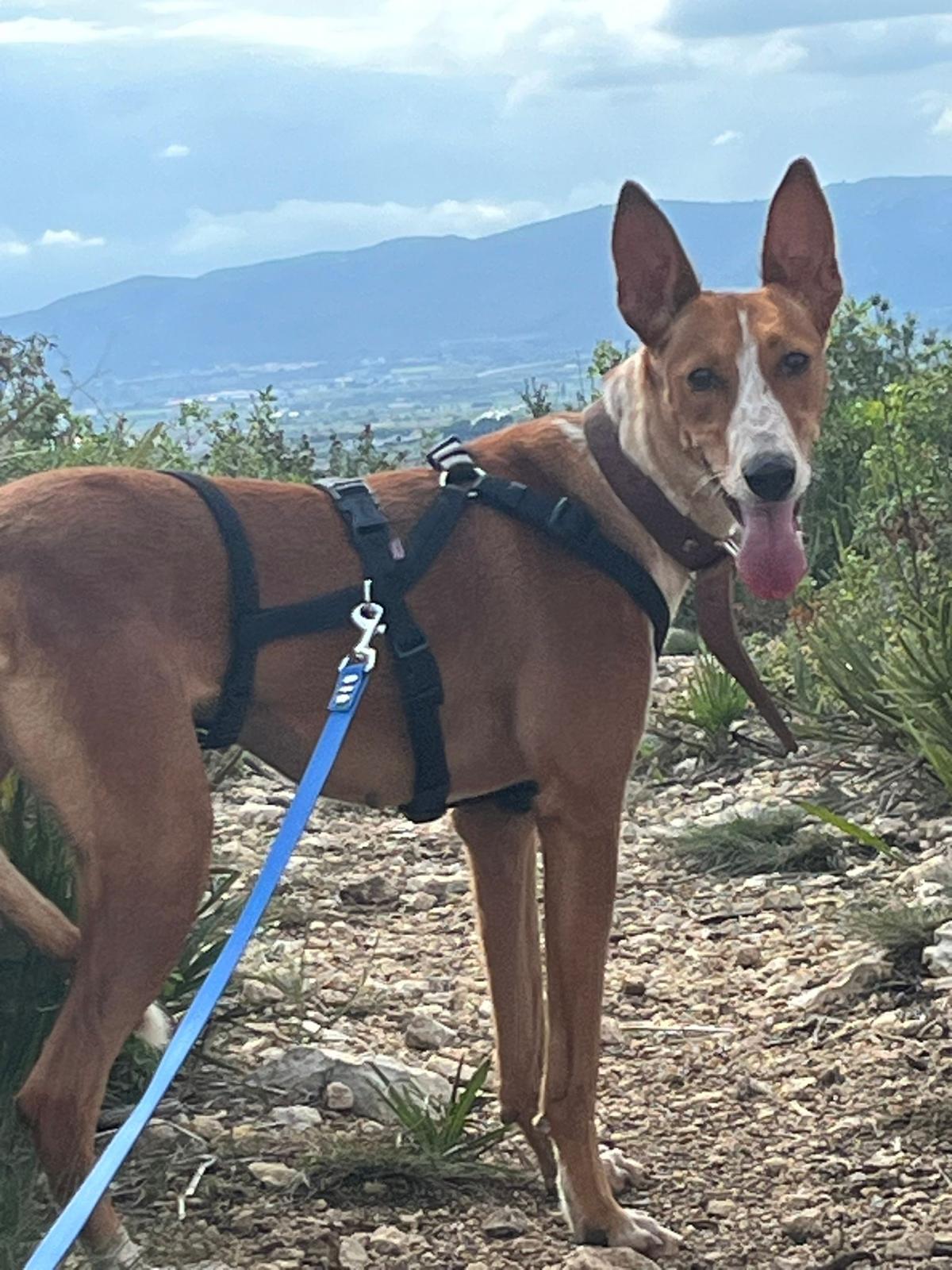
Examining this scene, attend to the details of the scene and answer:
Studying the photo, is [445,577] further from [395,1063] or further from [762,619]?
[762,619]

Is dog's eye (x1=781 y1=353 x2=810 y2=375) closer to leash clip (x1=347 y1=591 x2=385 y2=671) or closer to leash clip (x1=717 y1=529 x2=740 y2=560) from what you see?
leash clip (x1=717 y1=529 x2=740 y2=560)

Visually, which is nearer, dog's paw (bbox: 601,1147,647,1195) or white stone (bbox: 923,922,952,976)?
dog's paw (bbox: 601,1147,647,1195)

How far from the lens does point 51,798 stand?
3.26 meters

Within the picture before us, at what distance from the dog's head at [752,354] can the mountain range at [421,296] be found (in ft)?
129

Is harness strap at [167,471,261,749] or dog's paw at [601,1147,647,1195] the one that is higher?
harness strap at [167,471,261,749]

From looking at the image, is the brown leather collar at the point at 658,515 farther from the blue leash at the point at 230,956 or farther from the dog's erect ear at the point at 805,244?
the blue leash at the point at 230,956

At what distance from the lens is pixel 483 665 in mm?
3740

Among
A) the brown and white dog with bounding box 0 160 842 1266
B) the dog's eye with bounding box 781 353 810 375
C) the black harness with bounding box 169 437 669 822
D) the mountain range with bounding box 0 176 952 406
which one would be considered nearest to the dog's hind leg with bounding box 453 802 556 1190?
the brown and white dog with bounding box 0 160 842 1266

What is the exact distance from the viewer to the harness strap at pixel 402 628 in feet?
11.9

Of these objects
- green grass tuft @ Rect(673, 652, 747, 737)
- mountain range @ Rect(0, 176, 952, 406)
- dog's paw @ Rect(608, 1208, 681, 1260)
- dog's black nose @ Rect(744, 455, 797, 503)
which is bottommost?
dog's paw @ Rect(608, 1208, 681, 1260)

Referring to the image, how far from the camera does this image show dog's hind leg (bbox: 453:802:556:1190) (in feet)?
13.3

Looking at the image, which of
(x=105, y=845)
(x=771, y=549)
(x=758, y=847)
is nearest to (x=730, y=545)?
(x=771, y=549)

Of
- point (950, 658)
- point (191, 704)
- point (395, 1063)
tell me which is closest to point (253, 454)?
point (950, 658)

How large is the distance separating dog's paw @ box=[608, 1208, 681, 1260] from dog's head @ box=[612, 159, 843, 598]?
4.32ft
